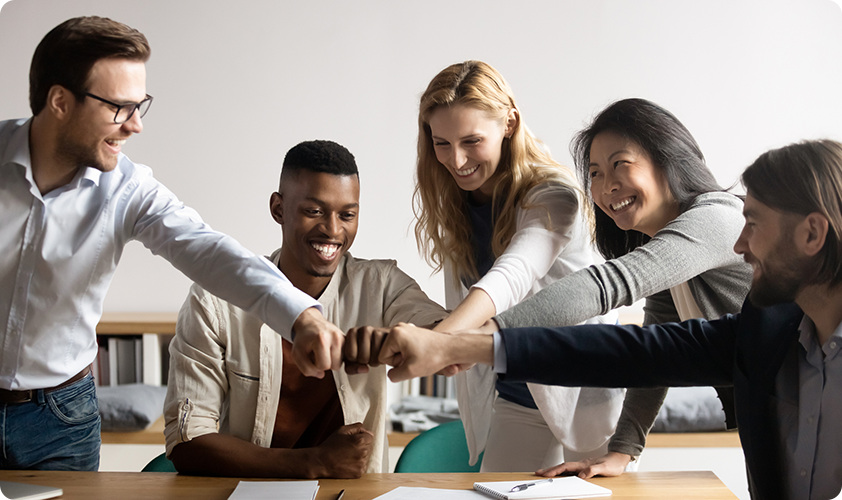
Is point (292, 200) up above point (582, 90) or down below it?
below

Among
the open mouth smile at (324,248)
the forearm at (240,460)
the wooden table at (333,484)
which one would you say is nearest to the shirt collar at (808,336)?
the wooden table at (333,484)

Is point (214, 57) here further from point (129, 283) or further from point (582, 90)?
point (582, 90)

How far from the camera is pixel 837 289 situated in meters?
1.10

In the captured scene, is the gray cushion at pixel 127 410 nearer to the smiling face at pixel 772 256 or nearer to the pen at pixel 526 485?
the pen at pixel 526 485

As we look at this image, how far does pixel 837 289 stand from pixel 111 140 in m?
1.48

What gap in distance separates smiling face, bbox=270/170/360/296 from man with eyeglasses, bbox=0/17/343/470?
27 centimetres

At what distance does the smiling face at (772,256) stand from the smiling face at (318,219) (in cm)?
94

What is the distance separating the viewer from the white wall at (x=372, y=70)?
3607 millimetres

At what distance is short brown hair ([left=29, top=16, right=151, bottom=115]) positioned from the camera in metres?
1.44

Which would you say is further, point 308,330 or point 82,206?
point 82,206

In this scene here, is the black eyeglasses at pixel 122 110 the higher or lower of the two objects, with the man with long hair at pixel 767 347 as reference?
higher

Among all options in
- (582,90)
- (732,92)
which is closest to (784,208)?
(582,90)

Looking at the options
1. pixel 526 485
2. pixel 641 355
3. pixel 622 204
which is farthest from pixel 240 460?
pixel 622 204

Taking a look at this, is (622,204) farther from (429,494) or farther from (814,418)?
(429,494)
